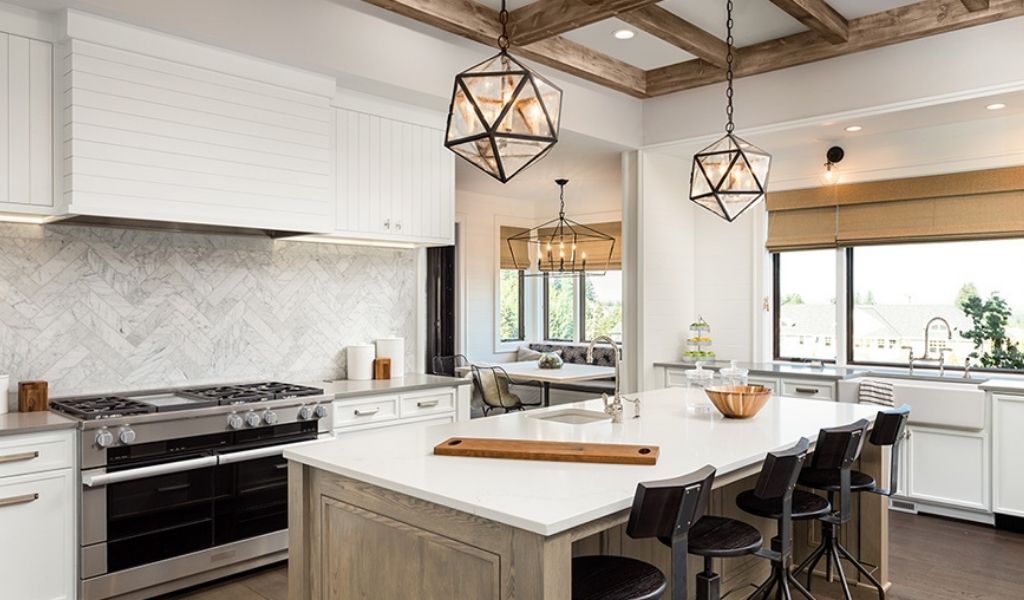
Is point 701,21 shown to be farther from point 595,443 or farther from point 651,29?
point 595,443

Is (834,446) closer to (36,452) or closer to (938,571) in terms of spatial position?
(938,571)

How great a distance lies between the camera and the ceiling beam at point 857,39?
4059mm

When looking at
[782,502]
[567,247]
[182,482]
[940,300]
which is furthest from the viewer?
[567,247]

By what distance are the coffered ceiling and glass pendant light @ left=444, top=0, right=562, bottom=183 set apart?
4.97 ft

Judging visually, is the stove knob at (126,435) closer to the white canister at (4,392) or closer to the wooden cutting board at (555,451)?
the white canister at (4,392)

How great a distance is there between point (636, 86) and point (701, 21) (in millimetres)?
1073

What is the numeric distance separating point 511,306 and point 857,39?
16.8 ft

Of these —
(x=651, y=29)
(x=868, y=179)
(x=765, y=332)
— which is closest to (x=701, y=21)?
(x=651, y=29)

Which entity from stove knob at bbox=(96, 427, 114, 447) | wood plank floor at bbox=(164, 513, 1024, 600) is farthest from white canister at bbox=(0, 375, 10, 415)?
wood plank floor at bbox=(164, 513, 1024, 600)

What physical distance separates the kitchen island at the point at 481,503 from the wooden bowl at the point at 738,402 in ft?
0.21

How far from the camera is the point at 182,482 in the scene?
327 cm

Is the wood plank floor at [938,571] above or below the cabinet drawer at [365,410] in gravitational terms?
below

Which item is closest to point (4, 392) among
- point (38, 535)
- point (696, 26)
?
point (38, 535)

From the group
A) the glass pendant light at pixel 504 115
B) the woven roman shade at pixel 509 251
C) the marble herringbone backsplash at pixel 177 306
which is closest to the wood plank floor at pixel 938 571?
the marble herringbone backsplash at pixel 177 306
